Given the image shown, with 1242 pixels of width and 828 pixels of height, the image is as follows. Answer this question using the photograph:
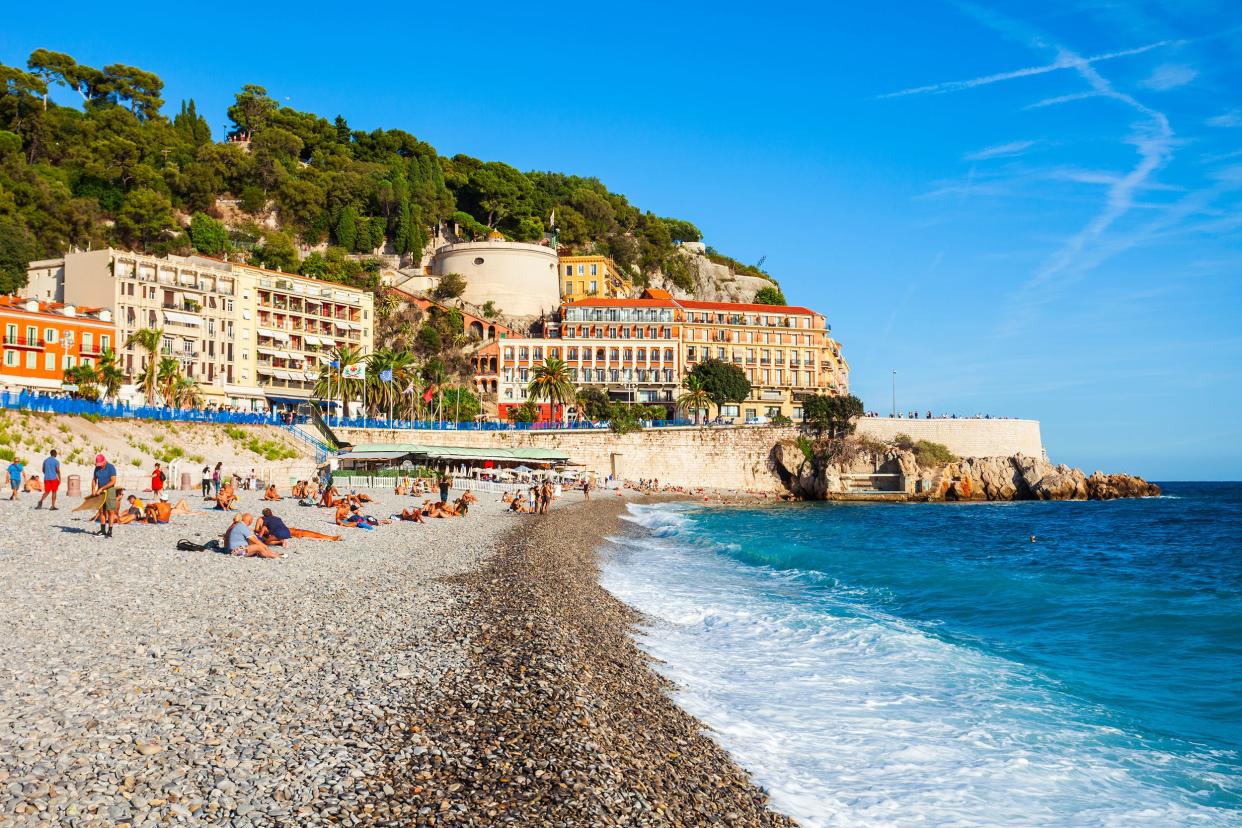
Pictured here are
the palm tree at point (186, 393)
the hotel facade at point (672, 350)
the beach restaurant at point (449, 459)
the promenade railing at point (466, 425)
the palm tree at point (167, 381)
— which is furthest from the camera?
the hotel facade at point (672, 350)

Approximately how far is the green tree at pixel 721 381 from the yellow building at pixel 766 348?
3.14 metres

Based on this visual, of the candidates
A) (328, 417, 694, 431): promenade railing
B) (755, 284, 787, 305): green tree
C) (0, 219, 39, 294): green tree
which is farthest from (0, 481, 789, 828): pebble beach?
(755, 284, 787, 305): green tree

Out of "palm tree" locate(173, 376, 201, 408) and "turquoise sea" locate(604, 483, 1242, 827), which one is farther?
"palm tree" locate(173, 376, 201, 408)

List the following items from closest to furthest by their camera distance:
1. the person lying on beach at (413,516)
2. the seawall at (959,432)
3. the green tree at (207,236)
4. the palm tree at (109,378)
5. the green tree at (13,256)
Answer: the person lying on beach at (413,516) < the palm tree at (109,378) < the green tree at (13,256) < the seawall at (959,432) < the green tree at (207,236)

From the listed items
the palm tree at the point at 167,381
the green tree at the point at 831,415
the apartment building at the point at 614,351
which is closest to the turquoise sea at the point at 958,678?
the palm tree at the point at 167,381

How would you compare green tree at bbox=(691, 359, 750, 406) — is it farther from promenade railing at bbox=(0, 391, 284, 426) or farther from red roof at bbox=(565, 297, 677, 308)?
promenade railing at bbox=(0, 391, 284, 426)

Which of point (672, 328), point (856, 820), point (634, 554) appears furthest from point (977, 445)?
point (856, 820)

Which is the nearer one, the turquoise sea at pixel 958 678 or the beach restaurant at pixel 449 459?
the turquoise sea at pixel 958 678

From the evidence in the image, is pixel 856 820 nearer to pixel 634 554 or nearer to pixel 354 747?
pixel 354 747

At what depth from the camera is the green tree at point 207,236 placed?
85688mm

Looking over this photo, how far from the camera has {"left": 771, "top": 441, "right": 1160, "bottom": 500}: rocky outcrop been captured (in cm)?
7781

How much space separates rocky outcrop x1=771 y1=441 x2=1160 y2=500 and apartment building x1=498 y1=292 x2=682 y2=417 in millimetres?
16375

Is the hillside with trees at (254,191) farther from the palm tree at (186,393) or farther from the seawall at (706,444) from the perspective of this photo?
the seawall at (706,444)

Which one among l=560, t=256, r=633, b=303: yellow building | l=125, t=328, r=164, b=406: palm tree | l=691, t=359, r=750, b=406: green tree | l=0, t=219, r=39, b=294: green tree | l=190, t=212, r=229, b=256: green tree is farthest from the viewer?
l=560, t=256, r=633, b=303: yellow building
